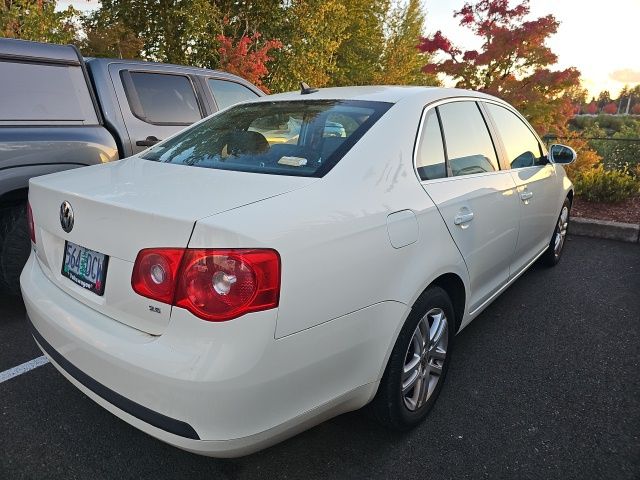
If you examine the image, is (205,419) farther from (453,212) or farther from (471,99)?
(471,99)

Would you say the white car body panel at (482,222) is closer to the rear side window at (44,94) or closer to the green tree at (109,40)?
the rear side window at (44,94)

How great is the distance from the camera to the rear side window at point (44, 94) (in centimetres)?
328

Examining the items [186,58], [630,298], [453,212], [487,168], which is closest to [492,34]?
[630,298]

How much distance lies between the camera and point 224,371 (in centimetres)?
145

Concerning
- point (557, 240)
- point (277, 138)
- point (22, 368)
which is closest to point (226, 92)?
point (277, 138)

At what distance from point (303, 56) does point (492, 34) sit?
7.68 m

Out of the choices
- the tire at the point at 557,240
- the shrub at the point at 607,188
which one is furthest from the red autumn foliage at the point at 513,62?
the tire at the point at 557,240

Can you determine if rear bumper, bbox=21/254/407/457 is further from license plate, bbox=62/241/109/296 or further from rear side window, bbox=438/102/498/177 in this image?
rear side window, bbox=438/102/498/177

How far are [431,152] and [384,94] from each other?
0.42 m

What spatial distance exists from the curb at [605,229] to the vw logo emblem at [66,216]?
19.4 feet

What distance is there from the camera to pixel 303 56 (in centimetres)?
1573

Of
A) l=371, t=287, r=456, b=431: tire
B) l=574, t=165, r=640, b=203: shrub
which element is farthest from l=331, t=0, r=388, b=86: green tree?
l=371, t=287, r=456, b=431: tire

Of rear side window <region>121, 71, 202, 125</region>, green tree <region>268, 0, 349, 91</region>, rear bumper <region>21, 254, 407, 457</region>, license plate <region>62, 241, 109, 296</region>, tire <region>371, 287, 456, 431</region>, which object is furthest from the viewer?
green tree <region>268, 0, 349, 91</region>

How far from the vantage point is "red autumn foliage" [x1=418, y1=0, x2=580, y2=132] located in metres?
9.19
